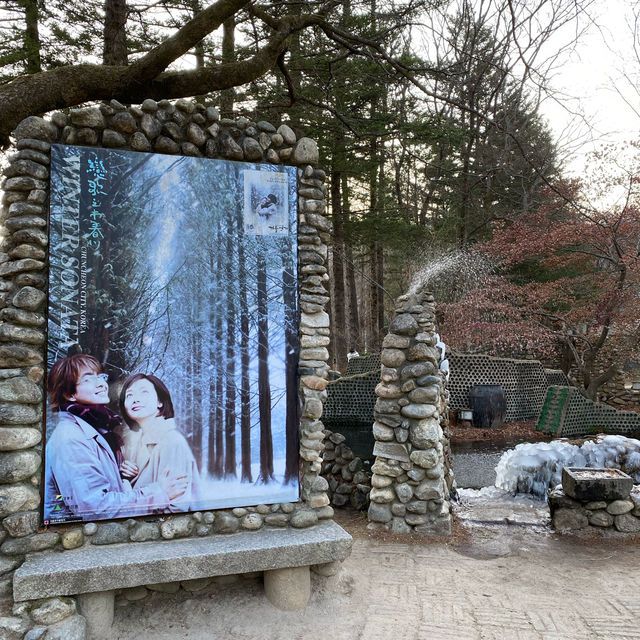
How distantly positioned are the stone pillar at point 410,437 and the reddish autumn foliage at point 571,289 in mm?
6933

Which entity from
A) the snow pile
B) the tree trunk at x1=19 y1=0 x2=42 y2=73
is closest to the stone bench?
the snow pile

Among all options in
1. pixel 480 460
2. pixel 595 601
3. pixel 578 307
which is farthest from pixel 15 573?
pixel 578 307

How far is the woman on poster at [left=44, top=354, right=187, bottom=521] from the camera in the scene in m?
3.44

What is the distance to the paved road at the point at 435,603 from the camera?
139 inches

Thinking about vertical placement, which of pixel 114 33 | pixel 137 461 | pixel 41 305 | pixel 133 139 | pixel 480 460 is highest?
pixel 114 33

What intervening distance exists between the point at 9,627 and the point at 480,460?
7926 millimetres

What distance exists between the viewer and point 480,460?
31.2ft

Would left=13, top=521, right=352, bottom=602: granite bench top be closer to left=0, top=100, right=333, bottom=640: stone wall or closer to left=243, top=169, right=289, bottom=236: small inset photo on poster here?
left=0, top=100, right=333, bottom=640: stone wall

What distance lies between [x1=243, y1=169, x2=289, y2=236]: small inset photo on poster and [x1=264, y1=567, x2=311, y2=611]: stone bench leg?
2339 millimetres

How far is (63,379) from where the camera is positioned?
3449 mm

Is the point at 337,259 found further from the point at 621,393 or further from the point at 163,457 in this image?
the point at 163,457

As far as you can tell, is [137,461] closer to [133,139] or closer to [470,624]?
[133,139]

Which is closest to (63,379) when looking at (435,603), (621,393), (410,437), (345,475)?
(435,603)

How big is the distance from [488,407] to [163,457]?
9.54m
